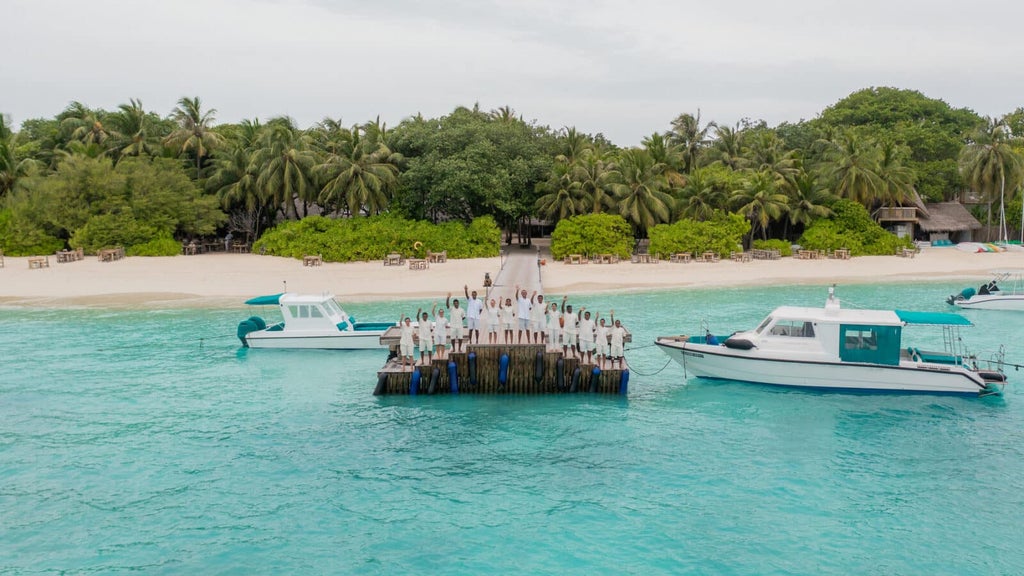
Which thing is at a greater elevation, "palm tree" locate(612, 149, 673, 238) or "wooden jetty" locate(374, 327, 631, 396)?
"palm tree" locate(612, 149, 673, 238)

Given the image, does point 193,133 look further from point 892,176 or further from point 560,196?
point 892,176

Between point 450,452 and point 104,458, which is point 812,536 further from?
point 104,458

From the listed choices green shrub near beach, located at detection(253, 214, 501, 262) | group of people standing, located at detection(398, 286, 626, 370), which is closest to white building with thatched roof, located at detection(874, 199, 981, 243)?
green shrub near beach, located at detection(253, 214, 501, 262)

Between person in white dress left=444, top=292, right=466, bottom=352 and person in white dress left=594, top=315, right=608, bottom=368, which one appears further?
person in white dress left=444, top=292, right=466, bottom=352

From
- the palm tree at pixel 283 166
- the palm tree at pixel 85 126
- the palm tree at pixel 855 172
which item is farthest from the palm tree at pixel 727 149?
the palm tree at pixel 85 126

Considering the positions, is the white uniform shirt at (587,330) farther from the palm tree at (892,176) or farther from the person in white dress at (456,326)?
the palm tree at (892,176)

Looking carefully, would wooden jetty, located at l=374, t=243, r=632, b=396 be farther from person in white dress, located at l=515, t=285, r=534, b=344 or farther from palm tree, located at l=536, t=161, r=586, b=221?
palm tree, located at l=536, t=161, r=586, b=221

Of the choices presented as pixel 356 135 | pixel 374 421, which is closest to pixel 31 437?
pixel 374 421
